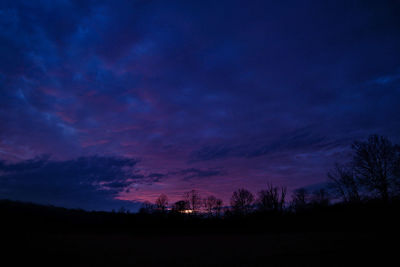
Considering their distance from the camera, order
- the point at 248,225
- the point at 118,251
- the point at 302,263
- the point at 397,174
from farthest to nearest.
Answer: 1. the point at 397,174
2. the point at 248,225
3. the point at 118,251
4. the point at 302,263

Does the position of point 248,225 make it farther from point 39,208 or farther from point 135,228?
point 39,208

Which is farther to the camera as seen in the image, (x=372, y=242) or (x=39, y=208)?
(x=39, y=208)

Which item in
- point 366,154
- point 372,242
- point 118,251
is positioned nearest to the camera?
point 118,251

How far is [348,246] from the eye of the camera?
376cm

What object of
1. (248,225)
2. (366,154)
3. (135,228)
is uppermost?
(366,154)

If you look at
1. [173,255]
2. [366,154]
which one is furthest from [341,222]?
[366,154]

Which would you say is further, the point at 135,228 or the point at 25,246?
the point at 135,228

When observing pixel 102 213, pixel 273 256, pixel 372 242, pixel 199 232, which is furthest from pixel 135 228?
pixel 372 242

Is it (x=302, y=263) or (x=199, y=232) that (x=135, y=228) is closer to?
(x=199, y=232)

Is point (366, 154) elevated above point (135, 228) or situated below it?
above

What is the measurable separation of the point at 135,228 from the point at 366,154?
2843 cm

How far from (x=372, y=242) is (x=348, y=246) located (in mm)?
618

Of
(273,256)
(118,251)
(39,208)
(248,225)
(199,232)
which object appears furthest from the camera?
(248,225)

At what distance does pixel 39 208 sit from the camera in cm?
643
